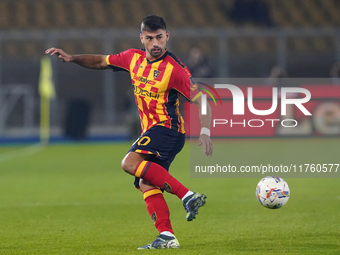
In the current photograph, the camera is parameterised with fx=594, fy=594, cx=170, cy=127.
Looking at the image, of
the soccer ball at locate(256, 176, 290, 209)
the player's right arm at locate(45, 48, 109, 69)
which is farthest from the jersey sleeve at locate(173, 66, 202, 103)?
the soccer ball at locate(256, 176, 290, 209)

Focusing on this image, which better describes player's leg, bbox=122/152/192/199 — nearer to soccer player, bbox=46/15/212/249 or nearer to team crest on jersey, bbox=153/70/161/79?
soccer player, bbox=46/15/212/249

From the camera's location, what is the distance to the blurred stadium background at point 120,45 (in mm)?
16875

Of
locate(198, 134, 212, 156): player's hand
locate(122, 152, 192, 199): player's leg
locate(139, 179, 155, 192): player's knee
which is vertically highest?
locate(198, 134, 212, 156): player's hand

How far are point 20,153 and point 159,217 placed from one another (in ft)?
34.8

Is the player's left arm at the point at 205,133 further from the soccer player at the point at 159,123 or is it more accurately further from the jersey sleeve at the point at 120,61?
the jersey sleeve at the point at 120,61

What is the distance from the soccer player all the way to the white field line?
8.82m

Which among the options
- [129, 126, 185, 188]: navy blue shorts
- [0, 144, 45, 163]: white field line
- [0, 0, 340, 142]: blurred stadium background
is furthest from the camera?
[0, 0, 340, 142]: blurred stadium background

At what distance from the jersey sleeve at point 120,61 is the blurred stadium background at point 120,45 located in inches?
405

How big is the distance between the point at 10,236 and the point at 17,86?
12.7 m

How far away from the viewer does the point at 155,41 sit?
4.51 meters

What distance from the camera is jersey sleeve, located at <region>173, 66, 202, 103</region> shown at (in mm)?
4566

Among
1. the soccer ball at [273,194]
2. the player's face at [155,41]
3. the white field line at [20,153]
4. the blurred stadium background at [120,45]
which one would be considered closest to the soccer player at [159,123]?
the player's face at [155,41]

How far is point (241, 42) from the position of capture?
20094 mm

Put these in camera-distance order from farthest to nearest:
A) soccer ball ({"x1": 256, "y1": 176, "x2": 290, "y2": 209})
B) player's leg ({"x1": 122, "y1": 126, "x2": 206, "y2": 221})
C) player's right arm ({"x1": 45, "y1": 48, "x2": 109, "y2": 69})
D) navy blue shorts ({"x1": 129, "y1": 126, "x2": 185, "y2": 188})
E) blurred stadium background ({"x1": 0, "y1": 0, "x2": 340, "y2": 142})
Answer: blurred stadium background ({"x1": 0, "y1": 0, "x2": 340, "y2": 142}) → soccer ball ({"x1": 256, "y1": 176, "x2": 290, "y2": 209}) → player's right arm ({"x1": 45, "y1": 48, "x2": 109, "y2": 69}) → navy blue shorts ({"x1": 129, "y1": 126, "x2": 185, "y2": 188}) → player's leg ({"x1": 122, "y1": 126, "x2": 206, "y2": 221})
